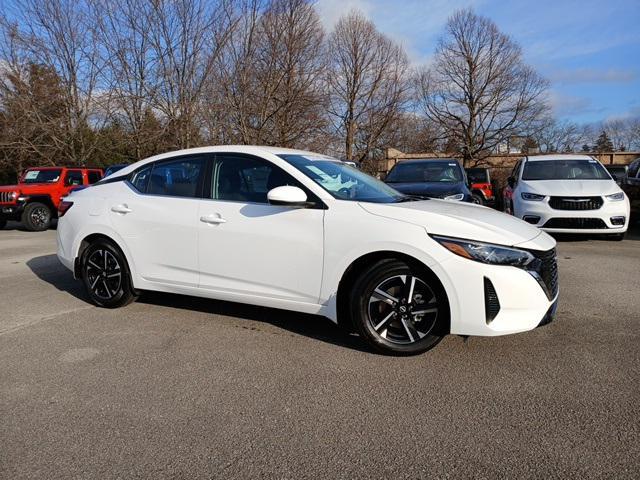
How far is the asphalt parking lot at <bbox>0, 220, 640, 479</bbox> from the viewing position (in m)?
2.44

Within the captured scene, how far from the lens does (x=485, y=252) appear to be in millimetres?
3455

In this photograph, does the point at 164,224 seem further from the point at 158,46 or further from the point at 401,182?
the point at 158,46

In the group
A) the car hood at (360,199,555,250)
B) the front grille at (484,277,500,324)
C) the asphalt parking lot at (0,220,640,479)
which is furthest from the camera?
the car hood at (360,199,555,250)

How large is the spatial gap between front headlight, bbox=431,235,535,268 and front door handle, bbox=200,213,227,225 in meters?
1.85

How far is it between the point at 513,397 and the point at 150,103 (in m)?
20.3

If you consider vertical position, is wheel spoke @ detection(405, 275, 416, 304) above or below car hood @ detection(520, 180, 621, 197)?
below

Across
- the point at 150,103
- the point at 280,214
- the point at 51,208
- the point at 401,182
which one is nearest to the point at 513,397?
the point at 280,214

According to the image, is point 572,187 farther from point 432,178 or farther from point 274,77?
point 274,77

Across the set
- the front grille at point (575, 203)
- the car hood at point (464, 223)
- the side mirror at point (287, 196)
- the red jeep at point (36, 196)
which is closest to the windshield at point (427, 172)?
the front grille at point (575, 203)

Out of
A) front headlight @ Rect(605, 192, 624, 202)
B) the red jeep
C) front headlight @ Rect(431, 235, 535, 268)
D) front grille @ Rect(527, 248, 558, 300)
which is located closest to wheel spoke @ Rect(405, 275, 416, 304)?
front headlight @ Rect(431, 235, 535, 268)

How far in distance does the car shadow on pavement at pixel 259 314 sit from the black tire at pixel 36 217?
27.4 ft

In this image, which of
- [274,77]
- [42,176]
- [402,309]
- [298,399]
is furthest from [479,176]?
[298,399]

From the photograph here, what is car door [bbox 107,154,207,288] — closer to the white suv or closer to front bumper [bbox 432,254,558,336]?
front bumper [bbox 432,254,558,336]

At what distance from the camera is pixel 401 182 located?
9.80 meters
